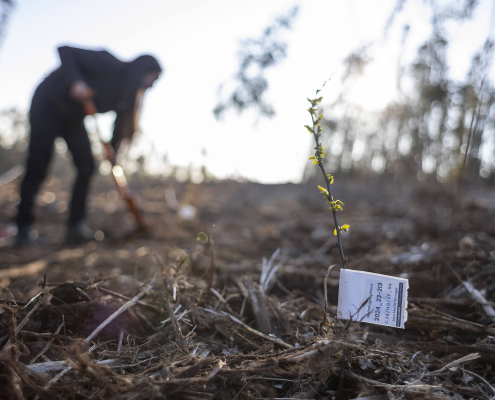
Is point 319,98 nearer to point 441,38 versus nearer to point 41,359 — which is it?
point 41,359

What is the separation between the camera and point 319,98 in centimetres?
85

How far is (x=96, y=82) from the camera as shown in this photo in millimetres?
3516

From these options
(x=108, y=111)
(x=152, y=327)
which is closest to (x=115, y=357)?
(x=152, y=327)

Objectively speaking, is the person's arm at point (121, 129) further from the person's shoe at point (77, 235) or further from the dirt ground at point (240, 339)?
the dirt ground at point (240, 339)

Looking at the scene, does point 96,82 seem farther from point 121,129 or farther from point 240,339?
point 240,339

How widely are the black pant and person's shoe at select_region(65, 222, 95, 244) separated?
41cm

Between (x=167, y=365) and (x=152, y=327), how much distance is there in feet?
0.81

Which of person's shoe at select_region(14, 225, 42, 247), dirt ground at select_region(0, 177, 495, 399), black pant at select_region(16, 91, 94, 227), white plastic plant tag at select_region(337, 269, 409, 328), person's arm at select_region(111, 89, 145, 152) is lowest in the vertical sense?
person's shoe at select_region(14, 225, 42, 247)

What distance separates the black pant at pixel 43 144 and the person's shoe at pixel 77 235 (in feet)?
1.33

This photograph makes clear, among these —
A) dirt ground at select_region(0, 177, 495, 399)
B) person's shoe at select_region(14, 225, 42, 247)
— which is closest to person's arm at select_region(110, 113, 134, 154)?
person's shoe at select_region(14, 225, 42, 247)

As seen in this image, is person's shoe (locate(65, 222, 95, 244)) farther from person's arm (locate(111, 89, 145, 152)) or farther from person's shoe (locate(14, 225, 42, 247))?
person's arm (locate(111, 89, 145, 152))

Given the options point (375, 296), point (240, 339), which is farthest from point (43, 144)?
point (375, 296)

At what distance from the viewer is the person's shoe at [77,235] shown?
356cm

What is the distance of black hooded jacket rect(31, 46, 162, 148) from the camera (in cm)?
322
